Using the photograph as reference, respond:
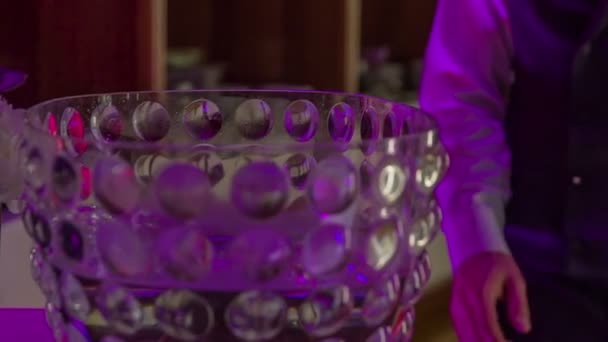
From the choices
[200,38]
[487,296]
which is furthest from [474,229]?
[200,38]

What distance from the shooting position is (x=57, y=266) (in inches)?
14.8

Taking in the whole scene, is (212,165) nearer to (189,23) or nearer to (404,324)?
(404,324)

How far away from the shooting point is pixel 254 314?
34 cm

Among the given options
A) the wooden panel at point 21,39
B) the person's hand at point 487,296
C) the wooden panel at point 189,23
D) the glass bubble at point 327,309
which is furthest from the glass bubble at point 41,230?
the wooden panel at point 189,23

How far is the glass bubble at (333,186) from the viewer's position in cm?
33

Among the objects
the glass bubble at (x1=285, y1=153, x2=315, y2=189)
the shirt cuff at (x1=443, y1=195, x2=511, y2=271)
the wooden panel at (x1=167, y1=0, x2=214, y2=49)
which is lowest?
the shirt cuff at (x1=443, y1=195, x2=511, y2=271)

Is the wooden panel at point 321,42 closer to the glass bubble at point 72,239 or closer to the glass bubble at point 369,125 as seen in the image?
the glass bubble at point 369,125

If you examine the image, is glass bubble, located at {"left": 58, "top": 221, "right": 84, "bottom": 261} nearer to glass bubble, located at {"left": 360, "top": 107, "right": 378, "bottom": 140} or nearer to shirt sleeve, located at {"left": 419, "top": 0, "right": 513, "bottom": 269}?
glass bubble, located at {"left": 360, "top": 107, "right": 378, "bottom": 140}

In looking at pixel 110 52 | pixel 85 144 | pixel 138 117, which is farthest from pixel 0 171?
pixel 110 52

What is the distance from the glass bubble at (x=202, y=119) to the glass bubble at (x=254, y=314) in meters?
0.20

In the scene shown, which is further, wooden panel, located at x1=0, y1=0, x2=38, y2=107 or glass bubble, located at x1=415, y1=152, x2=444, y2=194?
wooden panel, located at x1=0, y1=0, x2=38, y2=107

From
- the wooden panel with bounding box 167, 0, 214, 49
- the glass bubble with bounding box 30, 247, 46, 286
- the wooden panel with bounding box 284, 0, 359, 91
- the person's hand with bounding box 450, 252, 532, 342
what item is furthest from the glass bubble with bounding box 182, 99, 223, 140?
the wooden panel with bounding box 167, 0, 214, 49

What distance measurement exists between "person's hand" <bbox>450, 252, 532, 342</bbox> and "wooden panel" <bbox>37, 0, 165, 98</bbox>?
1.85ft

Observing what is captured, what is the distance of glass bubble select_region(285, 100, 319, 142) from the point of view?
0.51m
